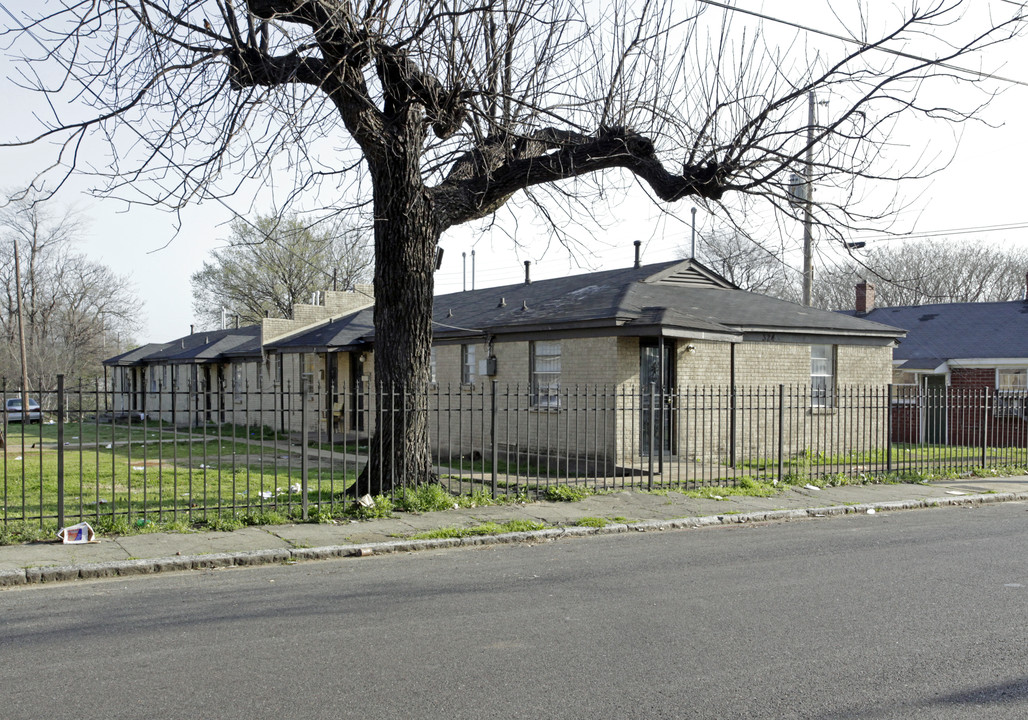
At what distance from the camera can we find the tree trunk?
11.9 m

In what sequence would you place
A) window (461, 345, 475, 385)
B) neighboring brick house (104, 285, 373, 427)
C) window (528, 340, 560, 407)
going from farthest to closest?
neighboring brick house (104, 285, 373, 427) < window (461, 345, 475, 385) < window (528, 340, 560, 407)

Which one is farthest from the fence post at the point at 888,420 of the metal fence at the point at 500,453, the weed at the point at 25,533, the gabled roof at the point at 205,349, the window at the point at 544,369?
the gabled roof at the point at 205,349

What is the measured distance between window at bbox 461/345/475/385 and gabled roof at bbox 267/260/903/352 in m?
0.48

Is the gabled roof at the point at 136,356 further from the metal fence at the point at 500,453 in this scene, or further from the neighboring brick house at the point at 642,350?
the neighboring brick house at the point at 642,350

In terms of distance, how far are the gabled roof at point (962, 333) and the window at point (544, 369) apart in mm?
15992

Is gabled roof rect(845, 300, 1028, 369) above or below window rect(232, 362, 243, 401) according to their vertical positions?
above

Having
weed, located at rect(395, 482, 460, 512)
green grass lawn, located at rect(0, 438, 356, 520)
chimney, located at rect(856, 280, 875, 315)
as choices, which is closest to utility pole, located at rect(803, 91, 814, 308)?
weed, located at rect(395, 482, 460, 512)

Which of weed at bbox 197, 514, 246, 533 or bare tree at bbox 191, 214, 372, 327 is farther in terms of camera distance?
bare tree at bbox 191, 214, 372, 327

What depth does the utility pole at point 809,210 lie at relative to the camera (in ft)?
39.8

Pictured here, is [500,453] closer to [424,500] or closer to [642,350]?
[642,350]

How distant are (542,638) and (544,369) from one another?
45.2 ft

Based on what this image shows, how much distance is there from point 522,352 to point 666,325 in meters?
4.52

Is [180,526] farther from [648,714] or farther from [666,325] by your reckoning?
[666,325]

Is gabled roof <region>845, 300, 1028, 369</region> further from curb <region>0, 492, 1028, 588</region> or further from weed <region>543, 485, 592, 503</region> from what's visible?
weed <region>543, 485, 592, 503</region>
